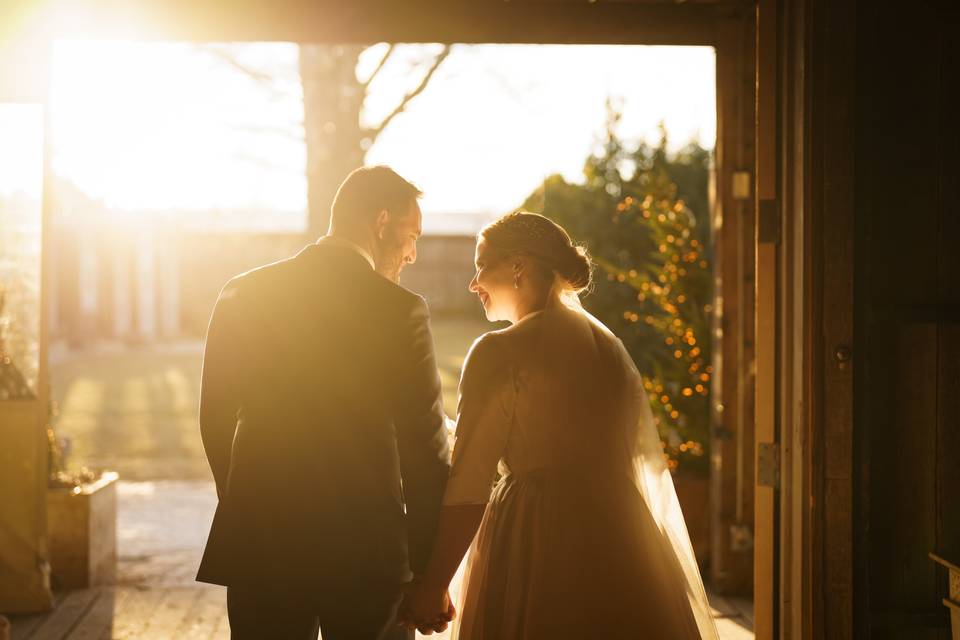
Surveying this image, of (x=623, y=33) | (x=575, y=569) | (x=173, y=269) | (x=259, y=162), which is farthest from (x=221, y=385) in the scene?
(x=173, y=269)

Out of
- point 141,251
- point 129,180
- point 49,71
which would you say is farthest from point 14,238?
point 141,251

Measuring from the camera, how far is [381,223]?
7.97 ft

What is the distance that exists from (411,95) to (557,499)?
8680mm

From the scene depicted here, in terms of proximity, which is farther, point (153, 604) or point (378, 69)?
point (378, 69)

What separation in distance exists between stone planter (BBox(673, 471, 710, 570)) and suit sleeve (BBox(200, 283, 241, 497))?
145 inches

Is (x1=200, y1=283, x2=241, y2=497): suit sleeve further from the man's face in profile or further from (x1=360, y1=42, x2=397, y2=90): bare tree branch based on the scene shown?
(x1=360, y1=42, x2=397, y2=90): bare tree branch

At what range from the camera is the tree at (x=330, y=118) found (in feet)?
32.8

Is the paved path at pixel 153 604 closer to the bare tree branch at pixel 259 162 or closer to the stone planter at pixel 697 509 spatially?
the stone planter at pixel 697 509

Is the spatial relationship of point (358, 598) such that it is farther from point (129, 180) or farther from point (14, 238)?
point (129, 180)

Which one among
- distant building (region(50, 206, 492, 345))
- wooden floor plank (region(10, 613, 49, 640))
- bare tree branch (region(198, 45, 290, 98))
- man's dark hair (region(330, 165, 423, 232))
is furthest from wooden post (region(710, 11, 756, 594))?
distant building (region(50, 206, 492, 345))

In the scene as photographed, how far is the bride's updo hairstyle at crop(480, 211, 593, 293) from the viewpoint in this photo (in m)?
2.58

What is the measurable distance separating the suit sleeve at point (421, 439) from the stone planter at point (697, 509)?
3525mm

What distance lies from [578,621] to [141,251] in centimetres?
2499

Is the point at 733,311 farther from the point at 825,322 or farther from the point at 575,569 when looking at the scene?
the point at 575,569
